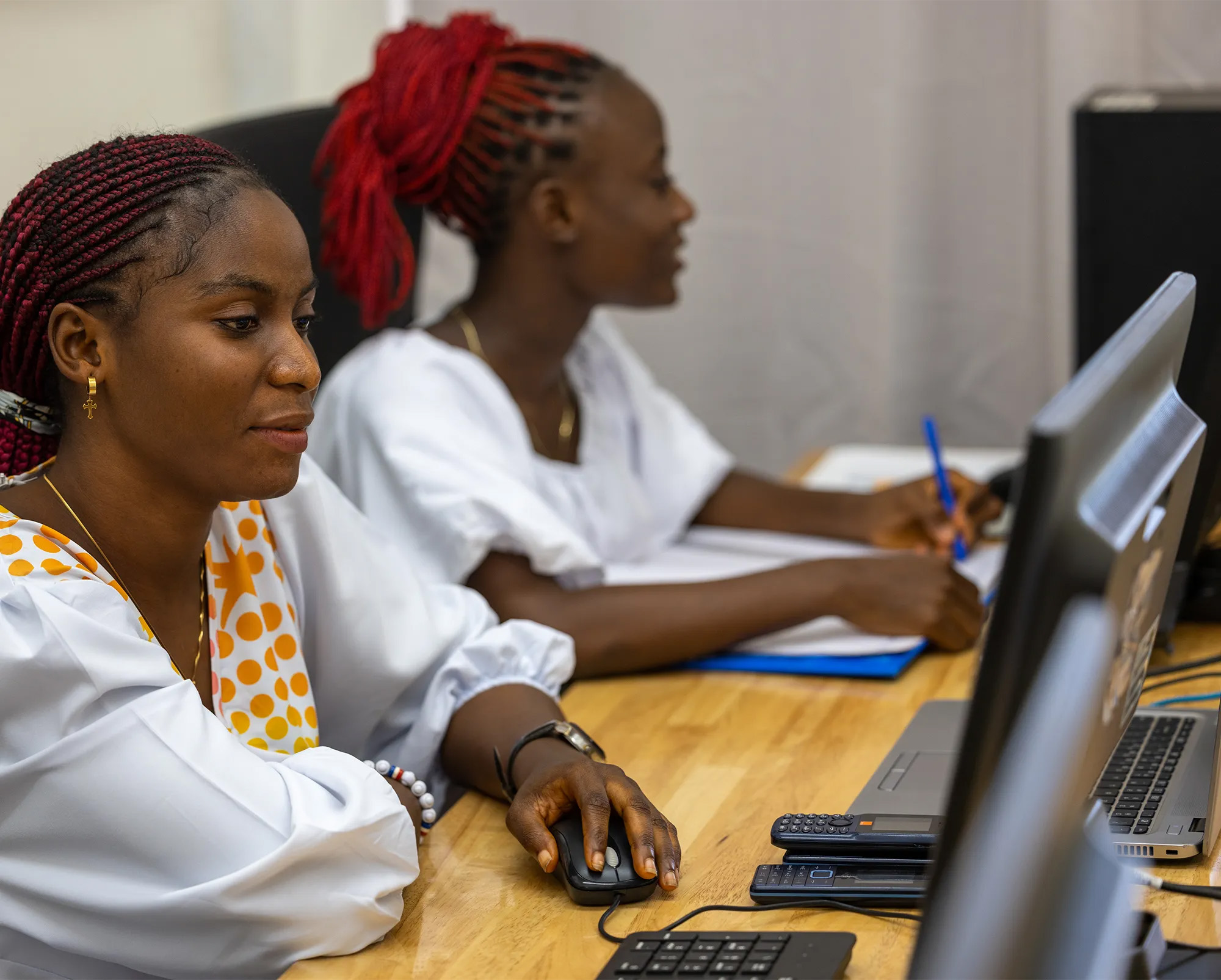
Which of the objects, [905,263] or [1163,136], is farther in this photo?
[905,263]

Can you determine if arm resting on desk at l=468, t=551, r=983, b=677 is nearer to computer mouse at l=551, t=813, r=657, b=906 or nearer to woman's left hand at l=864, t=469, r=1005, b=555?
woman's left hand at l=864, t=469, r=1005, b=555

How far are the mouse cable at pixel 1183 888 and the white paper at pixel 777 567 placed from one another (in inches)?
18.2

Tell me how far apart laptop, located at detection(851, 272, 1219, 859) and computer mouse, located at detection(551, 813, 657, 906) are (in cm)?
20

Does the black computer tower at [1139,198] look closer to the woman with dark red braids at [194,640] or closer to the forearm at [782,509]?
the forearm at [782,509]

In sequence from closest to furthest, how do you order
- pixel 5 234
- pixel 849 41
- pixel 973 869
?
pixel 973 869
pixel 5 234
pixel 849 41

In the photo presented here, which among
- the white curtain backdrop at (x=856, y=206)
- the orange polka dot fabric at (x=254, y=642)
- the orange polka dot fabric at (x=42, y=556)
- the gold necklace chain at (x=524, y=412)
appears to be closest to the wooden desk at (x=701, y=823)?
the orange polka dot fabric at (x=254, y=642)

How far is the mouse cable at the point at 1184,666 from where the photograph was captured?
1.28m

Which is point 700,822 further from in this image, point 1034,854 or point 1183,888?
point 1034,854

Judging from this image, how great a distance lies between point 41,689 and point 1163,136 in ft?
4.32

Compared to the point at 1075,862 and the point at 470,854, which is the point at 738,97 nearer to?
the point at 470,854

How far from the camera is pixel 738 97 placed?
235 cm

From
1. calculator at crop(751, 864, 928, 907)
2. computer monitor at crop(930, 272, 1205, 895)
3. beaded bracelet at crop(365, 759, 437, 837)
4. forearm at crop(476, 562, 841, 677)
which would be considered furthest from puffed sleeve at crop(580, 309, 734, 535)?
computer monitor at crop(930, 272, 1205, 895)

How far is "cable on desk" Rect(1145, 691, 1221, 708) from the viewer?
47.7 inches

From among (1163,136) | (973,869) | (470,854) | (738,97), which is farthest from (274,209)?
(738,97)
